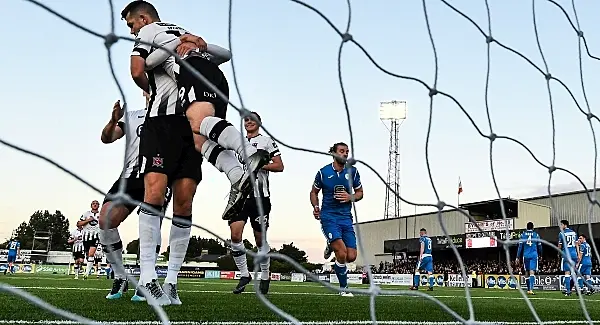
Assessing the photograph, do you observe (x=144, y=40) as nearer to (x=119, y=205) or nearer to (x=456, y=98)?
(x=119, y=205)

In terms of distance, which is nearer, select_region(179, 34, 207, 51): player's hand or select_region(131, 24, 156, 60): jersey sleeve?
select_region(179, 34, 207, 51): player's hand

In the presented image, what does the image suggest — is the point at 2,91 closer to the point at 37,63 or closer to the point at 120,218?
the point at 37,63

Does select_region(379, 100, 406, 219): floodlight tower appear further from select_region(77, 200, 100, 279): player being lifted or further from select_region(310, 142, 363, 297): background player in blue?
select_region(310, 142, 363, 297): background player in blue

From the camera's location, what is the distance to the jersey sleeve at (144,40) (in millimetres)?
3514

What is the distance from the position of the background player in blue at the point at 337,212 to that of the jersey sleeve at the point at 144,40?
336 centimetres

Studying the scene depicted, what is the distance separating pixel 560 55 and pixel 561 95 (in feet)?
1.15

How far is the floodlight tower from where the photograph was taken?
111 feet

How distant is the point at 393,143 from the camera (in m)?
39.2

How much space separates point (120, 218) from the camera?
4238 mm

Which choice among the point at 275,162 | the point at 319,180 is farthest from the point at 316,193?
the point at 275,162

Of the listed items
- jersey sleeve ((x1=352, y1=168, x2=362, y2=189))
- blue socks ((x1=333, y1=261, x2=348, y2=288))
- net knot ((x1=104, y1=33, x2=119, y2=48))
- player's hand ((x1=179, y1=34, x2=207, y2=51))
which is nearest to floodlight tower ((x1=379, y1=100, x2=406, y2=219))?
blue socks ((x1=333, y1=261, x2=348, y2=288))

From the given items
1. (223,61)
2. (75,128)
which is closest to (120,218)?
(75,128)

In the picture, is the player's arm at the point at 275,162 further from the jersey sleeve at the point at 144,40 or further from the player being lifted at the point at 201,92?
the jersey sleeve at the point at 144,40

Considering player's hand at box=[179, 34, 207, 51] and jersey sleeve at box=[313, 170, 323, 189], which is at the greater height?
player's hand at box=[179, 34, 207, 51]
